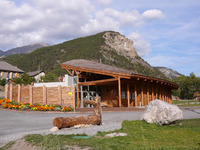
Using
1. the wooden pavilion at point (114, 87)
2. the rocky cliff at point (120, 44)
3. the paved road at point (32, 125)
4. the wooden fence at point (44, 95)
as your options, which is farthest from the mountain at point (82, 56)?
the paved road at point (32, 125)

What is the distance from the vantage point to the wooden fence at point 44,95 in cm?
1755

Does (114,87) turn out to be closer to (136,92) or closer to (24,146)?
(136,92)

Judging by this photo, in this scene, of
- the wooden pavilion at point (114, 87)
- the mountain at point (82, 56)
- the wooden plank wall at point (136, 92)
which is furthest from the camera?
the mountain at point (82, 56)

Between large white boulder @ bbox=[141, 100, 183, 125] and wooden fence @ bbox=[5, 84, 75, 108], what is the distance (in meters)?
9.27

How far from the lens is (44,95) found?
59.0 ft

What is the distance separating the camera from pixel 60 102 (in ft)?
57.3

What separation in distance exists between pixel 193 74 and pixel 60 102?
2535 inches

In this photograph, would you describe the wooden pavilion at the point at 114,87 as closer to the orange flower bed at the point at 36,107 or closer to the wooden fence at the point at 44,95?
the wooden fence at the point at 44,95

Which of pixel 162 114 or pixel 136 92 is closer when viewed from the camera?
pixel 162 114

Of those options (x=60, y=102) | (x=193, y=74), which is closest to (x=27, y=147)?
(x=60, y=102)

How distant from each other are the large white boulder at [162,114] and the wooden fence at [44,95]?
30.4 ft

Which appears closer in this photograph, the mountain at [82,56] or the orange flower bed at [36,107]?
the orange flower bed at [36,107]

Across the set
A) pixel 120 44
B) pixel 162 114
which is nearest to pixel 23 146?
pixel 162 114

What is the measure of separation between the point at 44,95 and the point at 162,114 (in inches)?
467
